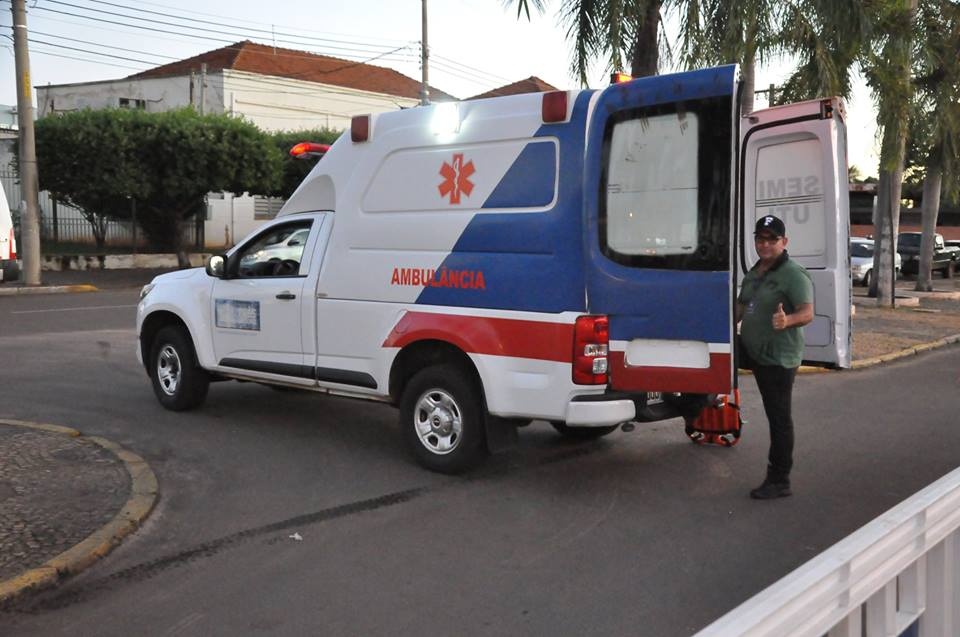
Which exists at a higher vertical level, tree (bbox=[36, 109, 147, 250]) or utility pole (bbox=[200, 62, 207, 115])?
utility pole (bbox=[200, 62, 207, 115])

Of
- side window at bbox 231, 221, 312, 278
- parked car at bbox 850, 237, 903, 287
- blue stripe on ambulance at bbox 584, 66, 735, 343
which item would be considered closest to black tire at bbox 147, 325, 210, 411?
side window at bbox 231, 221, 312, 278

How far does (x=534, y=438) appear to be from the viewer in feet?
26.3

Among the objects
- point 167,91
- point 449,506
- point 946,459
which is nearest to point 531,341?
point 449,506

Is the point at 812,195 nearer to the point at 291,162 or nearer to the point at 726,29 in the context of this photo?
the point at 726,29

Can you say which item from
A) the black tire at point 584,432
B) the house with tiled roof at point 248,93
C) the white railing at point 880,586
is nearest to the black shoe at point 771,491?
the black tire at point 584,432

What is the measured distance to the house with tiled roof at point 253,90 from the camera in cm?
4638

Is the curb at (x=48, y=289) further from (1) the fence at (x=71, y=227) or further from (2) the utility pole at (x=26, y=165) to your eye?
(1) the fence at (x=71, y=227)

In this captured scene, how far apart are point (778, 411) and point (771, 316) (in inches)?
24.0

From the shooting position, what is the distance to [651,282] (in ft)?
19.7

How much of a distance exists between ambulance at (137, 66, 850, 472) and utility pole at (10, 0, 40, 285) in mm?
15834

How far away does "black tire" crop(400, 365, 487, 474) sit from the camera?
257 inches

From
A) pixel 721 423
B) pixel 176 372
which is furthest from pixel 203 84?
pixel 721 423

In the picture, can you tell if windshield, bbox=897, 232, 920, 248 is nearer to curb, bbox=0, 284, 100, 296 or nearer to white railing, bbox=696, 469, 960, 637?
curb, bbox=0, 284, 100, 296

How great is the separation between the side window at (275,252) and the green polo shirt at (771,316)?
3.50 metres
